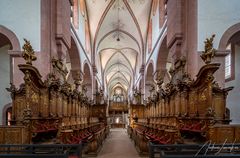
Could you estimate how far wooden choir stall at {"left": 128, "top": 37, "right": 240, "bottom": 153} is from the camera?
19.8ft

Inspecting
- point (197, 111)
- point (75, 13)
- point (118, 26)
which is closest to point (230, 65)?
point (197, 111)

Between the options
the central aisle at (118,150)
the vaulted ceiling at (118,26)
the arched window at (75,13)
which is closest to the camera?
the central aisle at (118,150)

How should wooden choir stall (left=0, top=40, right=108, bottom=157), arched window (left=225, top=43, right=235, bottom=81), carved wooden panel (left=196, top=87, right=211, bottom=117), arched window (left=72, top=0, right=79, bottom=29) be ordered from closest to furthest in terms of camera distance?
wooden choir stall (left=0, top=40, right=108, bottom=157), carved wooden panel (left=196, top=87, right=211, bottom=117), arched window (left=225, top=43, right=235, bottom=81), arched window (left=72, top=0, right=79, bottom=29)

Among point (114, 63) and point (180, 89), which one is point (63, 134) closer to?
point (180, 89)

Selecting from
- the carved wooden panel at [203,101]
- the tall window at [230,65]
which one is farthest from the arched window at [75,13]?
the carved wooden panel at [203,101]

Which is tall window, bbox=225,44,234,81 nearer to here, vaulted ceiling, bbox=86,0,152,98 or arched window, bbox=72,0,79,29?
vaulted ceiling, bbox=86,0,152,98

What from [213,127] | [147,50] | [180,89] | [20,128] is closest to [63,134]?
[20,128]

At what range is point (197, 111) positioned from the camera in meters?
8.25

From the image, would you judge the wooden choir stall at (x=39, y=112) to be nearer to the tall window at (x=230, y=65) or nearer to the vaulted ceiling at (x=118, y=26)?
the tall window at (x=230, y=65)

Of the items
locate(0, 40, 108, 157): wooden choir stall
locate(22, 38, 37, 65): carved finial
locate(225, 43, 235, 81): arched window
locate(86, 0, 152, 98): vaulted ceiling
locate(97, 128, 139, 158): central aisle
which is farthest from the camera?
locate(86, 0, 152, 98): vaulted ceiling

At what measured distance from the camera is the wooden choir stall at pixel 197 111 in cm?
605

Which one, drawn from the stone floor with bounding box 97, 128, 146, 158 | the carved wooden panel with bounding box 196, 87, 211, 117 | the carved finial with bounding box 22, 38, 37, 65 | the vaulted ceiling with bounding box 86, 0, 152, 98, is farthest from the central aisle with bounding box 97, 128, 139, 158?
the vaulted ceiling with bounding box 86, 0, 152, 98

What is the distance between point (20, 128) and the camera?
624cm

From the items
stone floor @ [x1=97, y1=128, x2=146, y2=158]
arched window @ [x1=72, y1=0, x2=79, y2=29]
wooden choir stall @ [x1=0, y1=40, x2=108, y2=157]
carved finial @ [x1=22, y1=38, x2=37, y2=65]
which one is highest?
arched window @ [x1=72, y1=0, x2=79, y2=29]
